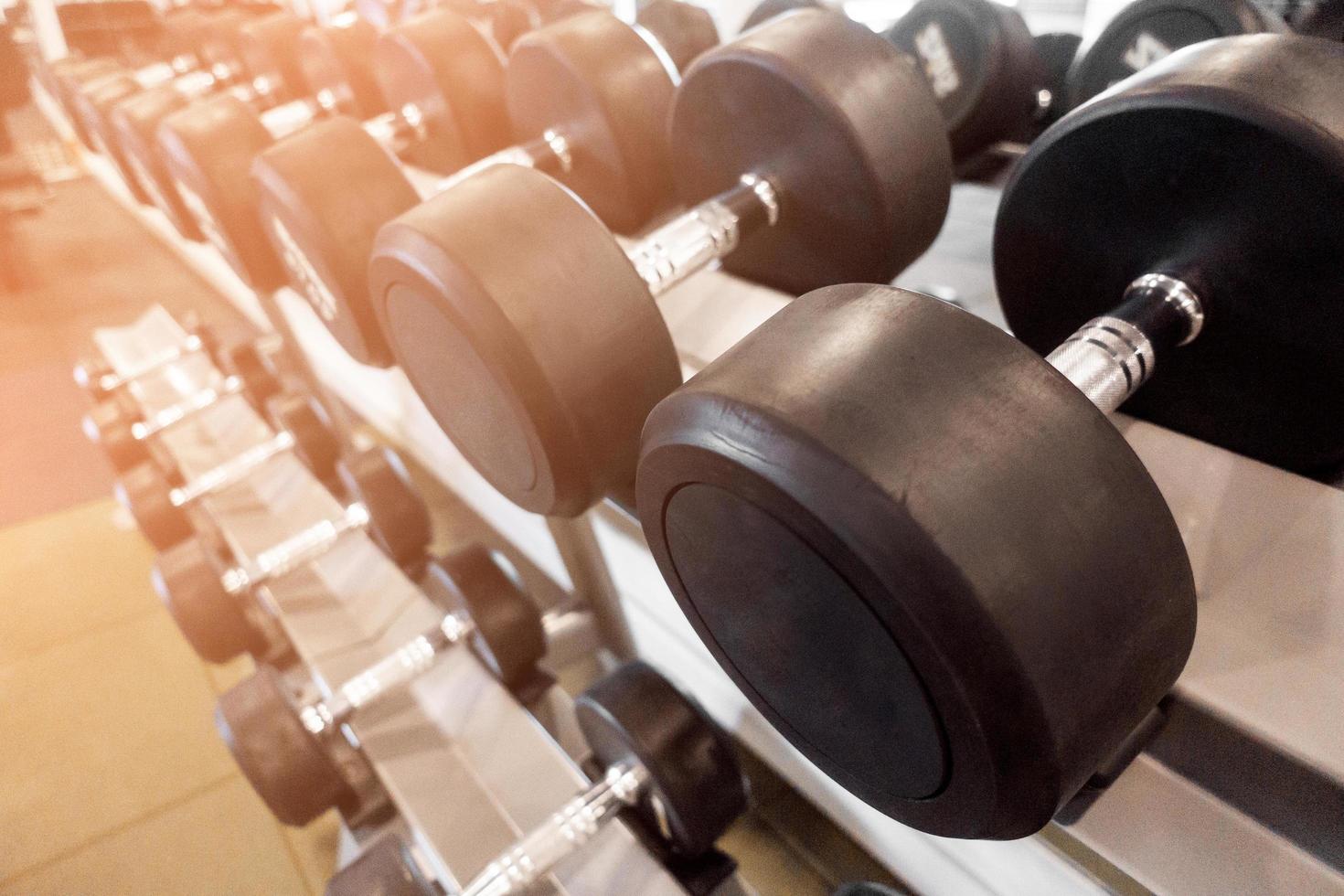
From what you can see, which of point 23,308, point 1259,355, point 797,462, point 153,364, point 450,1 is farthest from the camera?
point 23,308

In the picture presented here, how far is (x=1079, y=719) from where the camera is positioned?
14.0 inches

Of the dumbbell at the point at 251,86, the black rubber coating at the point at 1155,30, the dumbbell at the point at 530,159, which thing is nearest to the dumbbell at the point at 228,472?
the dumbbell at the point at 530,159

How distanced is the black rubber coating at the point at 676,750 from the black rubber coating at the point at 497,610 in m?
0.17

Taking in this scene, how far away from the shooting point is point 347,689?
89 centimetres

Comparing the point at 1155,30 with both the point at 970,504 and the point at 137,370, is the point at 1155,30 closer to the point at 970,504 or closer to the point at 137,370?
the point at 970,504

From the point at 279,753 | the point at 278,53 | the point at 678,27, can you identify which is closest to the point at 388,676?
the point at 279,753

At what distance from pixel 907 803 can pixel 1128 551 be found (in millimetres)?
177

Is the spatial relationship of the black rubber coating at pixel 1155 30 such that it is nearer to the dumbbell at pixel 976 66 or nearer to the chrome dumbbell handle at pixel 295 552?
the dumbbell at pixel 976 66

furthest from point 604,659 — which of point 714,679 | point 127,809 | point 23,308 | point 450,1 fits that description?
point 23,308

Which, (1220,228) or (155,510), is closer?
(1220,228)

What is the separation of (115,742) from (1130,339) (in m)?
1.42

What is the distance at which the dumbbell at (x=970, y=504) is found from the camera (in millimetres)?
338

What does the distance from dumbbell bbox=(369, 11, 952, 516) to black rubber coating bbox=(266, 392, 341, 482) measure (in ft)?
2.08

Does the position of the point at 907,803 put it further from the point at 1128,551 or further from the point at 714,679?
the point at 714,679
